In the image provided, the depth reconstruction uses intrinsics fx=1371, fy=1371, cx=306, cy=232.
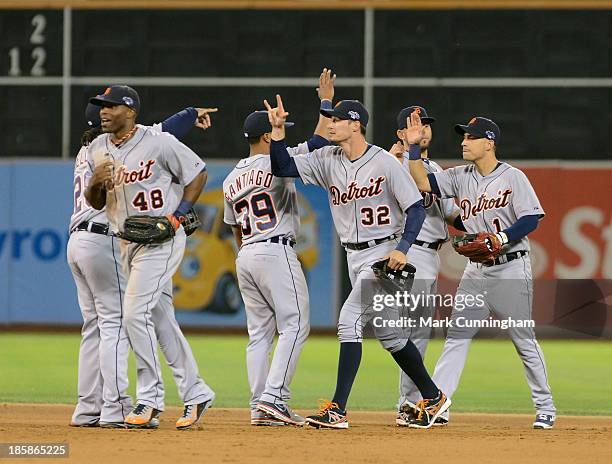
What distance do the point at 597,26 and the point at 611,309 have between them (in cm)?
299

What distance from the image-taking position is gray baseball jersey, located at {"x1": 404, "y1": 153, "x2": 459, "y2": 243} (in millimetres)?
7910

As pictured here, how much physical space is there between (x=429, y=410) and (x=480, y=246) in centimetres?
92

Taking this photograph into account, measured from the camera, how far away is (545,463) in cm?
598

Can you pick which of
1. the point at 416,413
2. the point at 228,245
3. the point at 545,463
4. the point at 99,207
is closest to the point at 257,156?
the point at 99,207

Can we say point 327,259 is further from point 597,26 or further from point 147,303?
point 147,303

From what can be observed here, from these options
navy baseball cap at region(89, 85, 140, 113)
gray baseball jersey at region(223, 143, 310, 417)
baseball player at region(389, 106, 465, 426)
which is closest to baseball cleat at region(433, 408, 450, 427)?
baseball player at region(389, 106, 465, 426)

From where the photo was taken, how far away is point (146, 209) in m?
→ 6.96

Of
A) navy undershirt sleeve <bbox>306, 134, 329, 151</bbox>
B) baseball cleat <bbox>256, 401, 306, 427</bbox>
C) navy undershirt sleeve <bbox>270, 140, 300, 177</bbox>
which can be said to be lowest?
baseball cleat <bbox>256, 401, 306, 427</bbox>

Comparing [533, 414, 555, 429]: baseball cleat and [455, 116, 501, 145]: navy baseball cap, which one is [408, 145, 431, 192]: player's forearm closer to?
[455, 116, 501, 145]: navy baseball cap

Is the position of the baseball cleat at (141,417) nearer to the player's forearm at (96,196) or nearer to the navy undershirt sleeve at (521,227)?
the player's forearm at (96,196)

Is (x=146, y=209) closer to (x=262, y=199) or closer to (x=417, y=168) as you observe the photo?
(x=262, y=199)

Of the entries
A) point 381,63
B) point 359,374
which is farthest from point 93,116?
point 381,63

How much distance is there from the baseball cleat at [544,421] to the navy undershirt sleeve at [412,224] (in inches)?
49.7

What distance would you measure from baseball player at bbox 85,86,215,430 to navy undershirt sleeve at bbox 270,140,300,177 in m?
0.40
